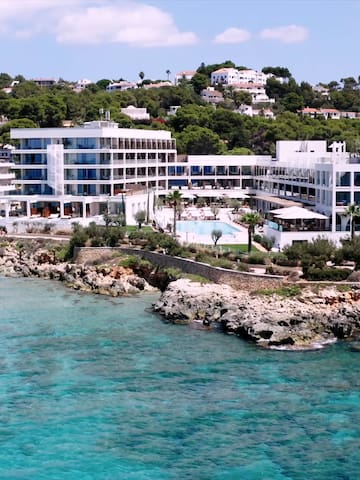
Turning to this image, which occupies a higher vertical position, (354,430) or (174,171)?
(174,171)

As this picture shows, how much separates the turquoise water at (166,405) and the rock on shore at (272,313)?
0.84 metres

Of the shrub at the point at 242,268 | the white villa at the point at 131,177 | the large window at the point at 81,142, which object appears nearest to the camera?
the shrub at the point at 242,268

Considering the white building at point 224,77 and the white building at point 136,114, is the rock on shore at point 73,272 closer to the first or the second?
the white building at point 136,114

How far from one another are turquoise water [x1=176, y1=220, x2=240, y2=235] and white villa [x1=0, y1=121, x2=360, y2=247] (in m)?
2.60

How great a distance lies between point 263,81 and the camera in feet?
545

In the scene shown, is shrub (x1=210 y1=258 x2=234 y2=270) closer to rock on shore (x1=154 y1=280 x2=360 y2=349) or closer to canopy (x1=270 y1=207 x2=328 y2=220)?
rock on shore (x1=154 y1=280 x2=360 y2=349)

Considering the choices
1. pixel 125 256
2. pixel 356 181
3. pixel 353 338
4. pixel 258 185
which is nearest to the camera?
pixel 353 338

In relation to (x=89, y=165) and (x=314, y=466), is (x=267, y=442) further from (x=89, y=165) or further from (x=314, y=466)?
(x=89, y=165)

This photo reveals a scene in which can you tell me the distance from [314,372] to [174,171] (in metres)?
44.8

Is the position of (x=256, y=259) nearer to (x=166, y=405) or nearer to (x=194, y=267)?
(x=194, y=267)

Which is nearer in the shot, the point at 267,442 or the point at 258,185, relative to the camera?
the point at 267,442

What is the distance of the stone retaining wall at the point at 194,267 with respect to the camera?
106ft

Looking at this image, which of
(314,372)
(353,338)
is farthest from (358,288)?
(314,372)

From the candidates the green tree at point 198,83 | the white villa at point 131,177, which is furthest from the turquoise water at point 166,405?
the green tree at point 198,83
